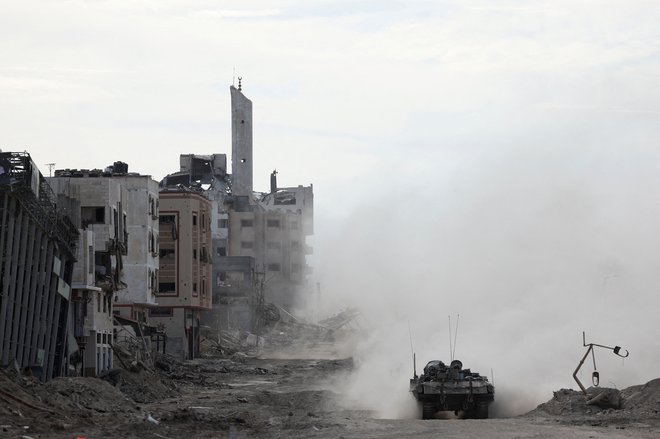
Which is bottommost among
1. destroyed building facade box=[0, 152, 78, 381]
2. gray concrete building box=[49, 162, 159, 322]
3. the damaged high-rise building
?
destroyed building facade box=[0, 152, 78, 381]

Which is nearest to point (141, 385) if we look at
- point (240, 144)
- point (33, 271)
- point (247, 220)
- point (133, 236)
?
point (33, 271)

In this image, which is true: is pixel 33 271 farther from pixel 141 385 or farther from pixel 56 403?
pixel 141 385

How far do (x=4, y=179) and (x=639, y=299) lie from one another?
36.5 meters

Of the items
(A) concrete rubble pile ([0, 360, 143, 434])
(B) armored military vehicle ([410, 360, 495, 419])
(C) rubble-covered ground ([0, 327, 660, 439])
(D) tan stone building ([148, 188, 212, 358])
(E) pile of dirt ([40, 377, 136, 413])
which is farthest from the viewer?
(D) tan stone building ([148, 188, 212, 358])

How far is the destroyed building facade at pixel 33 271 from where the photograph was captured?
1699 inches

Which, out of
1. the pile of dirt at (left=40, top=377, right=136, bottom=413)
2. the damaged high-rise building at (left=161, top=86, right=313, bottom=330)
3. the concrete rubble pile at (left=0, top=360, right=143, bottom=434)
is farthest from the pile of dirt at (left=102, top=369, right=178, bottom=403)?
the damaged high-rise building at (left=161, top=86, right=313, bottom=330)

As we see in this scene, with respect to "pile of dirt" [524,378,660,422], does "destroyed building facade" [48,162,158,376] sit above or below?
above

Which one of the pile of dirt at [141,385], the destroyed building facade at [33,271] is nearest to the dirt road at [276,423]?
the pile of dirt at [141,385]

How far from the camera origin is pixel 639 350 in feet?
178

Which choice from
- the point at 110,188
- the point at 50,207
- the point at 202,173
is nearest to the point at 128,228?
the point at 110,188

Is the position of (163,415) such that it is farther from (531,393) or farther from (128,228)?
(128,228)

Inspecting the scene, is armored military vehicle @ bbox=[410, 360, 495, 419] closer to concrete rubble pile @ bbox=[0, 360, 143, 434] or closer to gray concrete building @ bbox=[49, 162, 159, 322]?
concrete rubble pile @ bbox=[0, 360, 143, 434]

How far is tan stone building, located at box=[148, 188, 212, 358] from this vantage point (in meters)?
91.1

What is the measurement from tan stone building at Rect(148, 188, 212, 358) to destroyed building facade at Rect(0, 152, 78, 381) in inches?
1413
